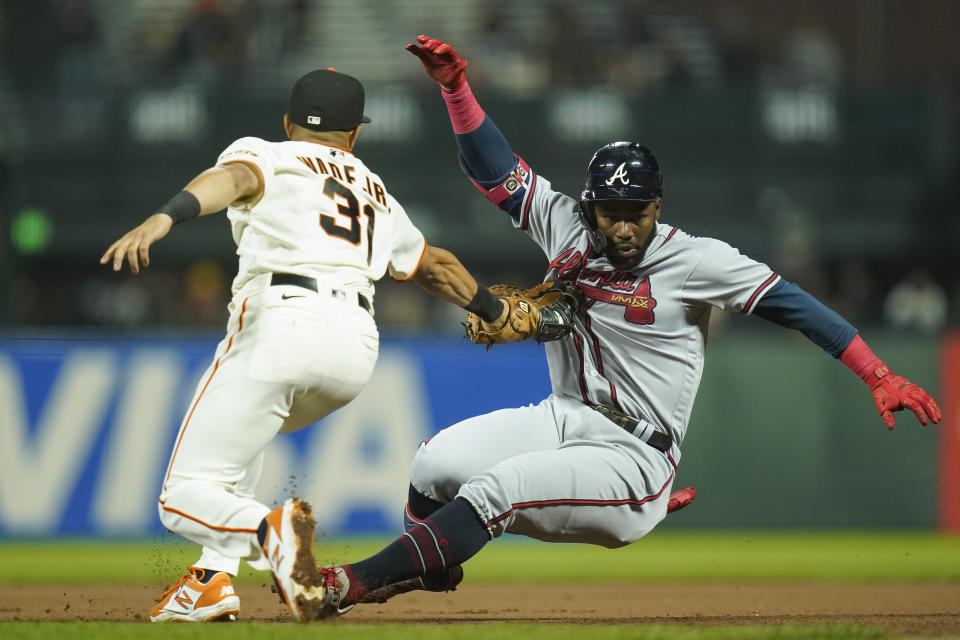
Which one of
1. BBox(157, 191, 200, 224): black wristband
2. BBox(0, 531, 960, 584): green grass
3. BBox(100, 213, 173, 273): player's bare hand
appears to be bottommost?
BBox(0, 531, 960, 584): green grass

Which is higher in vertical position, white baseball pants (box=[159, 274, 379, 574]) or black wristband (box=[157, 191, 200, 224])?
black wristband (box=[157, 191, 200, 224])

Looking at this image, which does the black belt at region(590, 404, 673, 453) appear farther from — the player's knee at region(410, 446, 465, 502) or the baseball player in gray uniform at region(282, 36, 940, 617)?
the player's knee at region(410, 446, 465, 502)

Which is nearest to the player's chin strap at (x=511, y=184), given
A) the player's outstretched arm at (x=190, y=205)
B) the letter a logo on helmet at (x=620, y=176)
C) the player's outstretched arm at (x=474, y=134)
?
the player's outstretched arm at (x=474, y=134)

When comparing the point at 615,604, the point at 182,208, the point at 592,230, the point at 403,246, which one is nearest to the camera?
the point at 182,208

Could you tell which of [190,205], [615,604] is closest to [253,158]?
[190,205]

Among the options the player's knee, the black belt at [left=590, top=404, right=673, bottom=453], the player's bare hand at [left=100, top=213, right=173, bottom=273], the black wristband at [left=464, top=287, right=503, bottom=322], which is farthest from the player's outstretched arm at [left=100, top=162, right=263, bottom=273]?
the black belt at [left=590, top=404, right=673, bottom=453]

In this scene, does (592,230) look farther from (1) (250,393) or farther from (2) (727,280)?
(1) (250,393)

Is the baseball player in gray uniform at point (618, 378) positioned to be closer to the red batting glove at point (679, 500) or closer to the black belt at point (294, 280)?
the red batting glove at point (679, 500)
